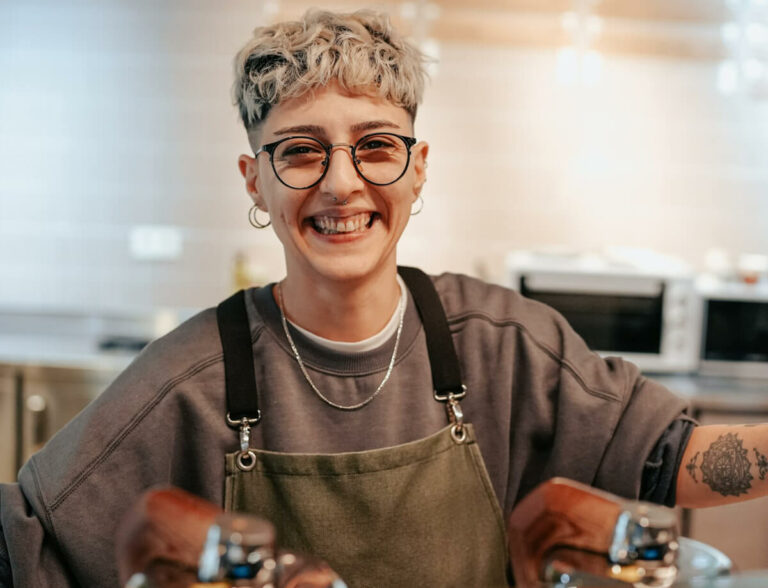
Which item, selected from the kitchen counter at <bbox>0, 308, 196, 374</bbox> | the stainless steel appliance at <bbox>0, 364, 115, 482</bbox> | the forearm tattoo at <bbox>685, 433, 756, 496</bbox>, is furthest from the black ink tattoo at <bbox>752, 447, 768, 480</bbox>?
the kitchen counter at <bbox>0, 308, 196, 374</bbox>

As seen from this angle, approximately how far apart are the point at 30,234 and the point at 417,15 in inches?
64.7

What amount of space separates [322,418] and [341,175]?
1.18 ft

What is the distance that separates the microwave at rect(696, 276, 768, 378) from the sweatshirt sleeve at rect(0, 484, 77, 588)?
7.35ft

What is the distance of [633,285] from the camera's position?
2.82m

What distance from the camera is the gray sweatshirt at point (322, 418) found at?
117 centimetres

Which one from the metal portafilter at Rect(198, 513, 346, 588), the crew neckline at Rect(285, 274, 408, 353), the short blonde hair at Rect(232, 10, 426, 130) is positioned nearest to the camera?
the metal portafilter at Rect(198, 513, 346, 588)

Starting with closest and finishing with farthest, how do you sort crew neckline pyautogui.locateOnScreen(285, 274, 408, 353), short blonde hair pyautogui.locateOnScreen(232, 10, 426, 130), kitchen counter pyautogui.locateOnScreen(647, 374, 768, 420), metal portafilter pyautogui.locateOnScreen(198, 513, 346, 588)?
metal portafilter pyautogui.locateOnScreen(198, 513, 346, 588) → short blonde hair pyautogui.locateOnScreen(232, 10, 426, 130) → crew neckline pyautogui.locateOnScreen(285, 274, 408, 353) → kitchen counter pyautogui.locateOnScreen(647, 374, 768, 420)

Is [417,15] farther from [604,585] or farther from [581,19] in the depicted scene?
[604,585]

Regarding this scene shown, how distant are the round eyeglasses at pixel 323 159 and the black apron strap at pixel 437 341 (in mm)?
234

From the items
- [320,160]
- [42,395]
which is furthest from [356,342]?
[42,395]

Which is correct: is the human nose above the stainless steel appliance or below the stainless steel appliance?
above

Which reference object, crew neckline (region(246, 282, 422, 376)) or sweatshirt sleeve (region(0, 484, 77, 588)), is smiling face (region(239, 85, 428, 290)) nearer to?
crew neckline (region(246, 282, 422, 376))

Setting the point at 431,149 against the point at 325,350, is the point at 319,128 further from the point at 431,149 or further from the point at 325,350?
the point at 431,149

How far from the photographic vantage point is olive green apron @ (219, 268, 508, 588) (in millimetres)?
1244
